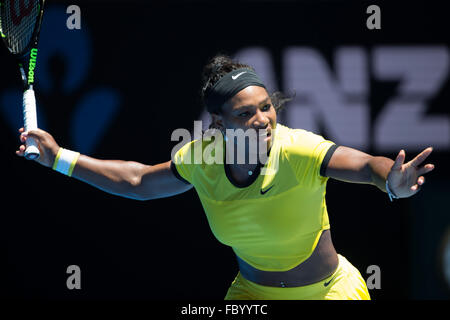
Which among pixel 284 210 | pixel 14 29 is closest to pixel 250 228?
pixel 284 210

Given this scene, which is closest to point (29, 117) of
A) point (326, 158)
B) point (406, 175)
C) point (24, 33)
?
point (24, 33)

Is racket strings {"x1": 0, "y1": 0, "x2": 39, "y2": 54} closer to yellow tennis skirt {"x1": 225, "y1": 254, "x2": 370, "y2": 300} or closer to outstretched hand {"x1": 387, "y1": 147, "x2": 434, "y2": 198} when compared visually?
yellow tennis skirt {"x1": 225, "y1": 254, "x2": 370, "y2": 300}

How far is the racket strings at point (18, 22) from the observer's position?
3812 mm

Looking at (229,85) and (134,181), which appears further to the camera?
(134,181)

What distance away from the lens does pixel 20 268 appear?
204 inches

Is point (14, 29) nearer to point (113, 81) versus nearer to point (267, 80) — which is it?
point (113, 81)

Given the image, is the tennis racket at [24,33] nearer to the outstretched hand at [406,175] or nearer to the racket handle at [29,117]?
the racket handle at [29,117]

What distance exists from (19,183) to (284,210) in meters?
2.57

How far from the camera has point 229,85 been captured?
3.33 m

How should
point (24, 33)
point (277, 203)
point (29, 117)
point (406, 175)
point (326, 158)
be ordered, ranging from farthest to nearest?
point (24, 33)
point (29, 117)
point (277, 203)
point (326, 158)
point (406, 175)

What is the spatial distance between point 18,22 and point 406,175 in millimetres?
2309

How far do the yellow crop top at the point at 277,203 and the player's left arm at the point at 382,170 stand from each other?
0.23ft

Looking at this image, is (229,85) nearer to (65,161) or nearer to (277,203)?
(277,203)

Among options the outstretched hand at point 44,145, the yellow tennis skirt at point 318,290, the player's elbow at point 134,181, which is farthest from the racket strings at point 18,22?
the yellow tennis skirt at point 318,290
